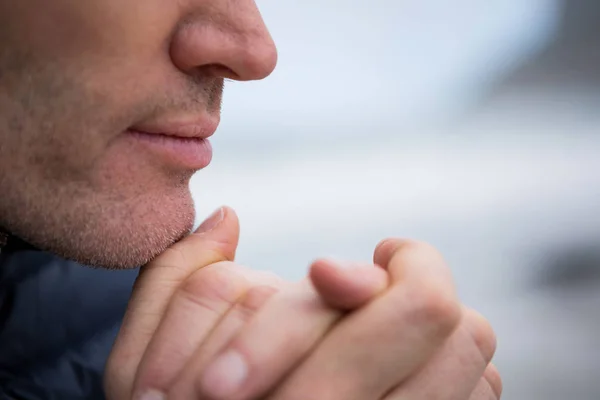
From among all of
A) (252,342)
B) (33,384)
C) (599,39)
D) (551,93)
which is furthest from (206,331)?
(599,39)

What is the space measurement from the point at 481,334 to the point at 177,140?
1.07 feet

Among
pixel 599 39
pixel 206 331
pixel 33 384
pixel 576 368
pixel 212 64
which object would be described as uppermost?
pixel 599 39

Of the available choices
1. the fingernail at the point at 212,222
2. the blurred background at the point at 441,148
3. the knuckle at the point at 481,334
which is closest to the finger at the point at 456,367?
the knuckle at the point at 481,334

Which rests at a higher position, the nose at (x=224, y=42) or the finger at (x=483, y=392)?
the nose at (x=224, y=42)

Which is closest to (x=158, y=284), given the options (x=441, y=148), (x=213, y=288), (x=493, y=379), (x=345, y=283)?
(x=213, y=288)

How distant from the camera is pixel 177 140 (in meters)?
0.54

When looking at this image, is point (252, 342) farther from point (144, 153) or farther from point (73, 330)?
point (73, 330)

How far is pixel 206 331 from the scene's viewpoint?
0.38 metres

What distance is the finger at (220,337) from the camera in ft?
1.13

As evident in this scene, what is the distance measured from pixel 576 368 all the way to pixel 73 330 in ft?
4.00

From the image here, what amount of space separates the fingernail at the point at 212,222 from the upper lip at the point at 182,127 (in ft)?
0.27

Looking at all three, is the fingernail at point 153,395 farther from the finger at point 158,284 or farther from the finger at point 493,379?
the finger at point 493,379

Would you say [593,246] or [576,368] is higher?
[593,246]

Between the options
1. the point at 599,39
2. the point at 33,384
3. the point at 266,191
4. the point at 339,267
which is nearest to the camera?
the point at 339,267
